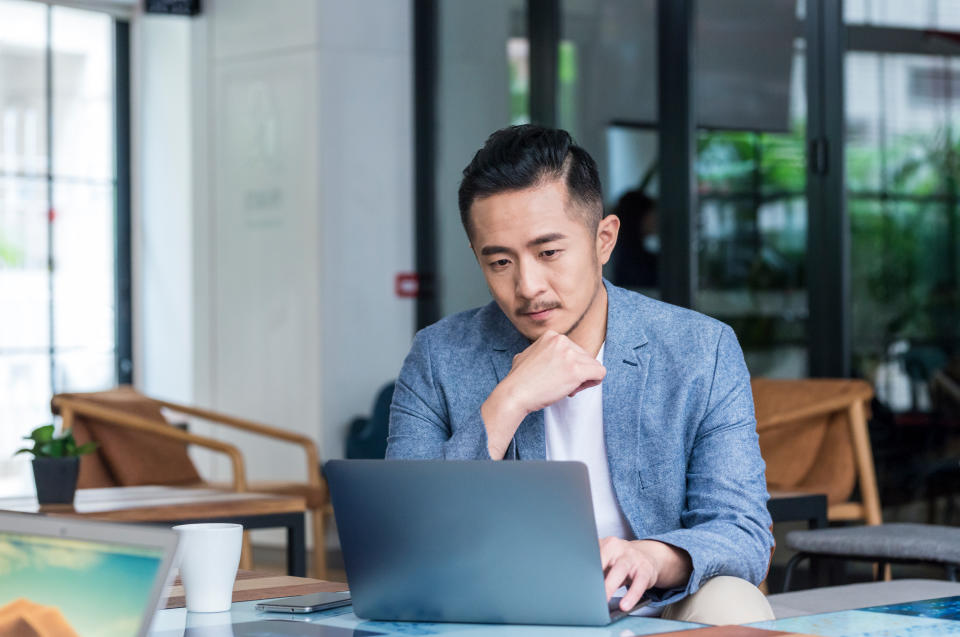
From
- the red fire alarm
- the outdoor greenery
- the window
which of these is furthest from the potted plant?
the window

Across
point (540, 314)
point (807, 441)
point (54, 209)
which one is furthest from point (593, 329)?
point (54, 209)

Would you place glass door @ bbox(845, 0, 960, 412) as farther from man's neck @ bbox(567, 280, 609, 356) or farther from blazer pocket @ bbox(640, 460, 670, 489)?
blazer pocket @ bbox(640, 460, 670, 489)

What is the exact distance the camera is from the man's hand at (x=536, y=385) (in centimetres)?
192

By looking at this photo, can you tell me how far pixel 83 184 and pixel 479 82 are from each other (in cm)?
250

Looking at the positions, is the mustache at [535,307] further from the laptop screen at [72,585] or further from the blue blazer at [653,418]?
the laptop screen at [72,585]

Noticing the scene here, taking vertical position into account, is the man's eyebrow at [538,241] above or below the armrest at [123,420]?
above

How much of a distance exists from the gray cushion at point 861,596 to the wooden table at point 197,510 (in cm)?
123

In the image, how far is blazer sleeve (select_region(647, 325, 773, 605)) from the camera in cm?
180

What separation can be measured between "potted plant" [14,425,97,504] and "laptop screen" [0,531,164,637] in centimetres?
221

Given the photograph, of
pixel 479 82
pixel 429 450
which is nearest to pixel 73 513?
pixel 429 450

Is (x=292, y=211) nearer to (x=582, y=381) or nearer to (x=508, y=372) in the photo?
(x=508, y=372)

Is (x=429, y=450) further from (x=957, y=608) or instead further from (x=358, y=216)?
(x=358, y=216)

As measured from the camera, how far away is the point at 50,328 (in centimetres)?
769

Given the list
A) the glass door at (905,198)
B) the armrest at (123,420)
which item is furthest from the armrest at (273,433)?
the glass door at (905,198)
